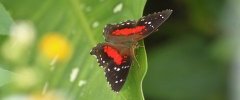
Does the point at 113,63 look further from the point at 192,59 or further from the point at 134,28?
the point at 192,59

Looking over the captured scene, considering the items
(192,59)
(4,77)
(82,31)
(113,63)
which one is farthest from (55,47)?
(192,59)

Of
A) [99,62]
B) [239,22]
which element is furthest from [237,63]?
[99,62]

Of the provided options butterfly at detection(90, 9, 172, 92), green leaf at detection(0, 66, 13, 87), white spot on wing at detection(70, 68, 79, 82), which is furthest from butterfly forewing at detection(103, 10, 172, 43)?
green leaf at detection(0, 66, 13, 87)

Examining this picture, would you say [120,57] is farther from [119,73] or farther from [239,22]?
[239,22]

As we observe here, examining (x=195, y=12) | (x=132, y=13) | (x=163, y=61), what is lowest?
(x=132, y=13)

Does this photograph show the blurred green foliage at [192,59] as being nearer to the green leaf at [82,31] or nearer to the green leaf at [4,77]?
the green leaf at [82,31]

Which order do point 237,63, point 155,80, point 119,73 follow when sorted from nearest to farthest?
1. point 119,73
2. point 237,63
3. point 155,80

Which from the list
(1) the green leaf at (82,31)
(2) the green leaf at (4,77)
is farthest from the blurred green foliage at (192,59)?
(2) the green leaf at (4,77)

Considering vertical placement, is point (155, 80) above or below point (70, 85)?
above
